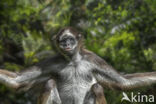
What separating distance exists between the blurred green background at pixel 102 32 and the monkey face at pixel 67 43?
2508 millimetres

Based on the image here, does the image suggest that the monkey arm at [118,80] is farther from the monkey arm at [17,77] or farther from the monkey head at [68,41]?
the monkey arm at [17,77]

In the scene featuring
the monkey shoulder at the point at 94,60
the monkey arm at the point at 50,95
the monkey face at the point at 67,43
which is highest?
the monkey face at the point at 67,43

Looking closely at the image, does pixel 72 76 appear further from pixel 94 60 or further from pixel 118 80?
pixel 118 80

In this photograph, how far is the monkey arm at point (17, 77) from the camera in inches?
261

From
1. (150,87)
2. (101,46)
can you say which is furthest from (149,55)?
(150,87)

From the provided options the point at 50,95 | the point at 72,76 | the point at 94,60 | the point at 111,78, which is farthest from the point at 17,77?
the point at 111,78

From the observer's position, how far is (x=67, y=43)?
6949mm

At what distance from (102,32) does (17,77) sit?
4595 mm

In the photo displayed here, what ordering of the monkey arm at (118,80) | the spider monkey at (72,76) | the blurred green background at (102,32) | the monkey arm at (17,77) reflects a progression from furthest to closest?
the blurred green background at (102,32), the monkey arm at (118,80), the spider monkey at (72,76), the monkey arm at (17,77)

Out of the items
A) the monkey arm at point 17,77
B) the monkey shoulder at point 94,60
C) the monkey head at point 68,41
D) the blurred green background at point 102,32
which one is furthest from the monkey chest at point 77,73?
the blurred green background at point 102,32

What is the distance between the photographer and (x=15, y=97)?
12242mm

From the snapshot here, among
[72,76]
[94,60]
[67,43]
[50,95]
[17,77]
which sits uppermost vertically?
[67,43]

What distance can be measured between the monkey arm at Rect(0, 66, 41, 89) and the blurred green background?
2702 millimetres

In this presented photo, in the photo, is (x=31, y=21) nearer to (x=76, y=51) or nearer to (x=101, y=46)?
(x=101, y=46)
